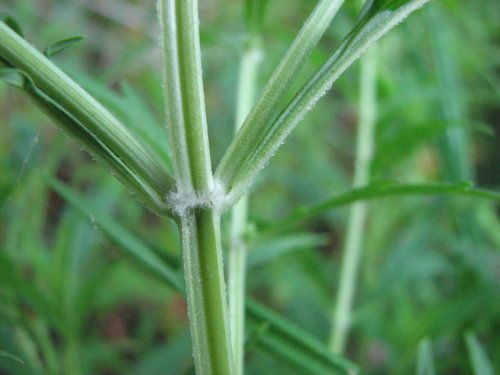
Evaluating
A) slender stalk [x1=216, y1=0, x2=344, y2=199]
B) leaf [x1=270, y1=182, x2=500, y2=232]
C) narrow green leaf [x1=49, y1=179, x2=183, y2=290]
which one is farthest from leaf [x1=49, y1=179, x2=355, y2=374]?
slender stalk [x1=216, y1=0, x2=344, y2=199]

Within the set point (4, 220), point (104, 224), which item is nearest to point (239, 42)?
point (104, 224)

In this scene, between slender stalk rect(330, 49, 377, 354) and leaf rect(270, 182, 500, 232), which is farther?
slender stalk rect(330, 49, 377, 354)

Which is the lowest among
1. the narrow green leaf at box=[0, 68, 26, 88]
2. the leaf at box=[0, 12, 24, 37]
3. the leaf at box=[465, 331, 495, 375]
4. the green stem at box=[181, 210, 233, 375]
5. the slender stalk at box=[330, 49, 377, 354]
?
the green stem at box=[181, 210, 233, 375]

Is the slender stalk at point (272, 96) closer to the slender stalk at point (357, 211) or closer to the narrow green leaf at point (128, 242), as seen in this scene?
the narrow green leaf at point (128, 242)

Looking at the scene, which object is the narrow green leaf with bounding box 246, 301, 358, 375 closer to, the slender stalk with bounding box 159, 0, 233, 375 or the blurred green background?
the blurred green background

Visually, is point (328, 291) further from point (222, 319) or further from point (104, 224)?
point (222, 319)

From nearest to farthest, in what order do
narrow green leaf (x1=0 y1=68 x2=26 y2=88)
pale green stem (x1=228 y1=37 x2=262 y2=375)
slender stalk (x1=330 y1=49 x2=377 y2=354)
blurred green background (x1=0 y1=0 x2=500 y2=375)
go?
narrow green leaf (x1=0 y1=68 x2=26 y2=88) → pale green stem (x1=228 y1=37 x2=262 y2=375) → blurred green background (x1=0 y1=0 x2=500 y2=375) → slender stalk (x1=330 y1=49 x2=377 y2=354)
